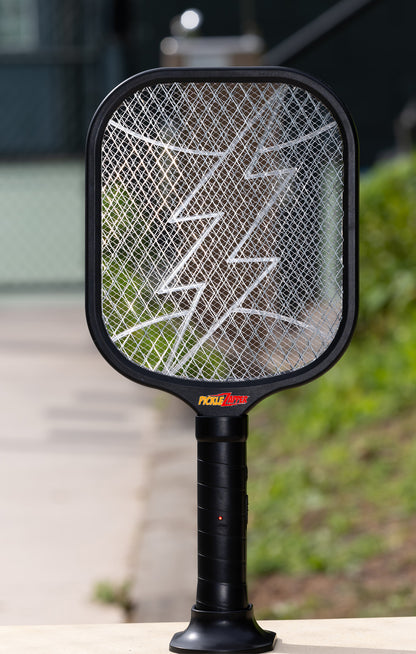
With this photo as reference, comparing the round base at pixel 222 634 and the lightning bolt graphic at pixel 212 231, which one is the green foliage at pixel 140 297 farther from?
the round base at pixel 222 634

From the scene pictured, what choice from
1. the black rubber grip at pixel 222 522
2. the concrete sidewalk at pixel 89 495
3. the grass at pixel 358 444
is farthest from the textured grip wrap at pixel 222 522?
the concrete sidewalk at pixel 89 495

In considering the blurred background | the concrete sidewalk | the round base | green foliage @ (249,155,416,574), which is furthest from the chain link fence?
the round base

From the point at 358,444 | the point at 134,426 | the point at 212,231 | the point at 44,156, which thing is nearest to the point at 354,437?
the point at 358,444

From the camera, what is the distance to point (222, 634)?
1013 millimetres

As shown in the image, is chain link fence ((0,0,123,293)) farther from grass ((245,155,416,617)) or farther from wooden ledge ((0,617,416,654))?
wooden ledge ((0,617,416,654))

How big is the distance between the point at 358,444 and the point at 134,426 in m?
1.77

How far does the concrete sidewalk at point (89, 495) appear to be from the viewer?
3.30 m

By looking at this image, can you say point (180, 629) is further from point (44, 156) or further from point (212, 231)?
point (44, 156)

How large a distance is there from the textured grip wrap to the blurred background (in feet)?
6.39

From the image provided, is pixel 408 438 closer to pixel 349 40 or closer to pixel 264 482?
pixel 264 482

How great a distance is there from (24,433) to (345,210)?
4667 millimetres

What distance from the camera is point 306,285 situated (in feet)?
3.48

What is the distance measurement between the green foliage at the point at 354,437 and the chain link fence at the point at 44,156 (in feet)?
8.12

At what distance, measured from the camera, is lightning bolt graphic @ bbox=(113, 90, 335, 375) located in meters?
1.03
